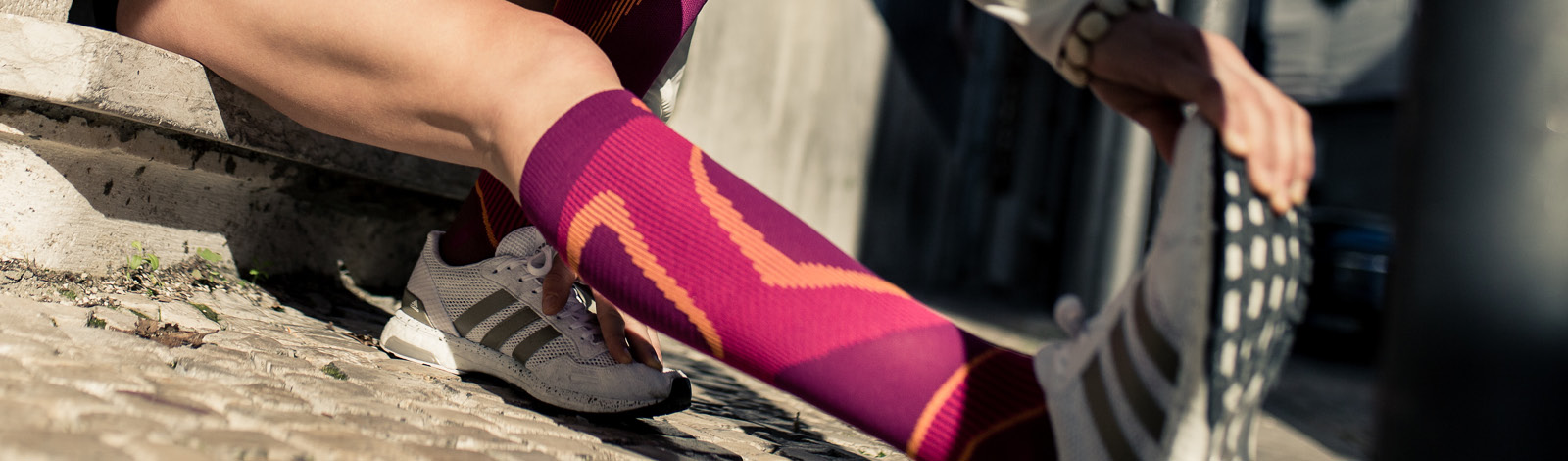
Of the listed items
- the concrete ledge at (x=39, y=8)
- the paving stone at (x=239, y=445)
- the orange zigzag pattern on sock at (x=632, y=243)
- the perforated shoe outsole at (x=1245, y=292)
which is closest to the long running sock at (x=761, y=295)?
the orange zigzag pattern on sock at (x=632, y=243)

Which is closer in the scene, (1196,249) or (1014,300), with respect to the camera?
(1196,249)

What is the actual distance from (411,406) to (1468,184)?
827 millimetres

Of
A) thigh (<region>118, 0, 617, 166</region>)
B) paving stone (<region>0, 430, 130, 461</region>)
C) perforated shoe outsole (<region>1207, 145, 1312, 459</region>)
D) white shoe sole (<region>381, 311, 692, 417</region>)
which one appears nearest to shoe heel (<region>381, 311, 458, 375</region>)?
white shoe sole (<region>381, 311, 692, 417</region>)

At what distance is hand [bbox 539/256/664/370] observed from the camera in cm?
96

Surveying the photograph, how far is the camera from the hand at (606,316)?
0.96 meters

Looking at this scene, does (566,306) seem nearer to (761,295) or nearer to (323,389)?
(323,389)

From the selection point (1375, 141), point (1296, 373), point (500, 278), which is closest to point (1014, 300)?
point (1296, 373)

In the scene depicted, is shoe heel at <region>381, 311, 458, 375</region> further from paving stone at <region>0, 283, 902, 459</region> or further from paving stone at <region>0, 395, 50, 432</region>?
paving stone at <region>0, 395, 50, 432</region>

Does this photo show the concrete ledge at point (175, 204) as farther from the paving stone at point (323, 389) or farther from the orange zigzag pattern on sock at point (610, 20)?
the orange zigzag pattern on sock at point (610, 20)

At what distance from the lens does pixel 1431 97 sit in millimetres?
558

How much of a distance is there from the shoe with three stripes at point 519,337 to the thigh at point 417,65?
22cm

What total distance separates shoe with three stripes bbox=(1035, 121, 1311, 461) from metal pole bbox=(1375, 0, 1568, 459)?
8 centimetres

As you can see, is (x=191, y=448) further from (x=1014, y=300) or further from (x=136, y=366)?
(x=1014, y=300)

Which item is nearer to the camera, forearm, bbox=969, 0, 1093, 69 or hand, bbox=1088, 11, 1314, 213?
hand, bbox=1088, 11, 1314, 213
